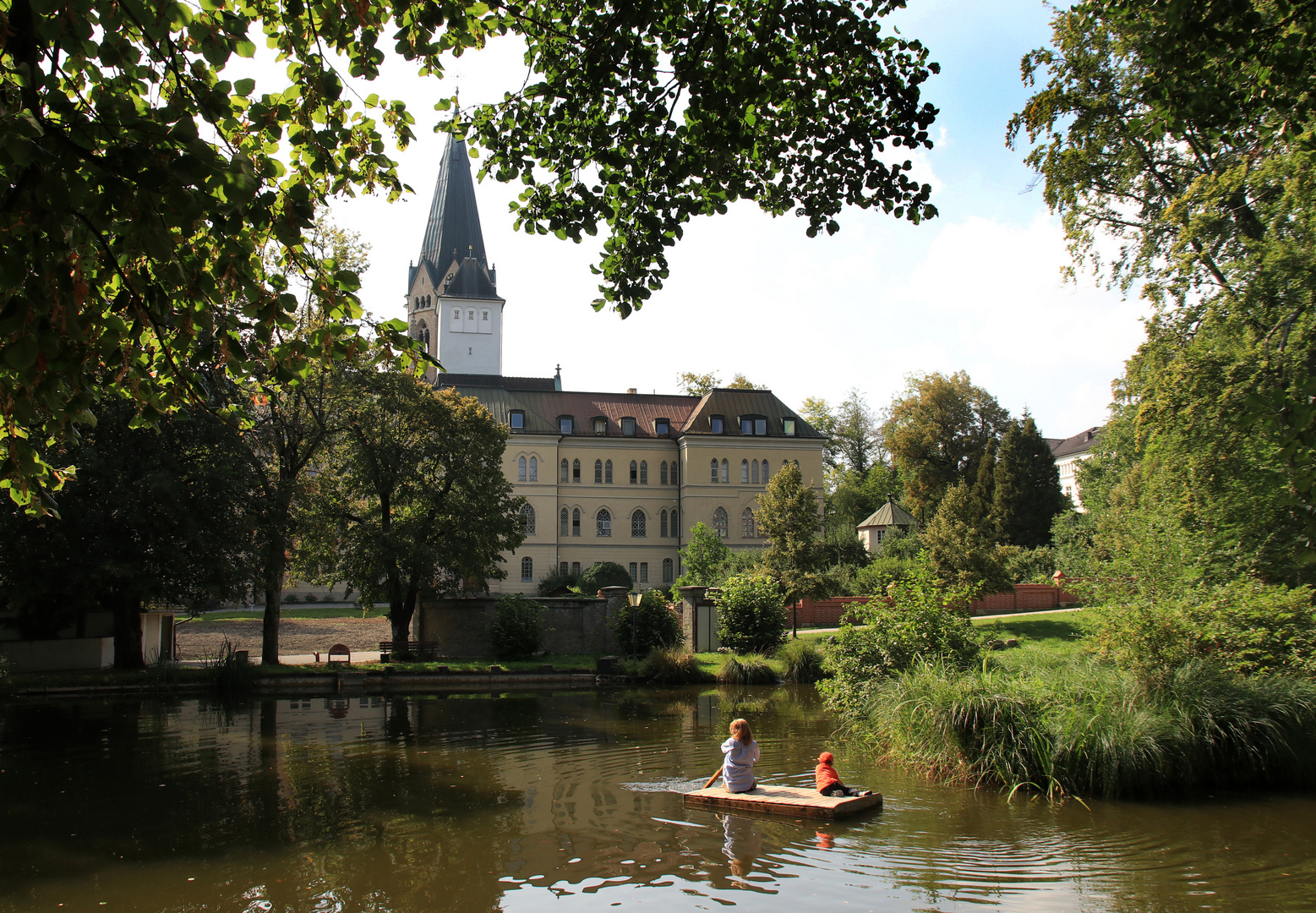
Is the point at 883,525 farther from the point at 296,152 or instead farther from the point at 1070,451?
the point at 1070,451

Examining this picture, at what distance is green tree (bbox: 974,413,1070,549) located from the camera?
183ft

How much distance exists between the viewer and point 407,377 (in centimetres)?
2980

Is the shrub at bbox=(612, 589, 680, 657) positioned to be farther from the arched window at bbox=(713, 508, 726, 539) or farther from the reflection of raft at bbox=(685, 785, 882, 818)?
the arched window at bbox=(713, 508, 726, 539)

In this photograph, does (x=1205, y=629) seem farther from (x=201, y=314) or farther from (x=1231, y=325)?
(x=201, y=314)

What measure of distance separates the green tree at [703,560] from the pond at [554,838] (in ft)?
78.1

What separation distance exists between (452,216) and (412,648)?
172ft

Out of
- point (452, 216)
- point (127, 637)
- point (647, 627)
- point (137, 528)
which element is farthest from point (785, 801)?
point (452, 216)

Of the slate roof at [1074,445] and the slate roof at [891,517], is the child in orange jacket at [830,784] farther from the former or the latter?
the slate roof at [1074,445]

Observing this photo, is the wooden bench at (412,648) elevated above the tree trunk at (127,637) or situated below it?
below

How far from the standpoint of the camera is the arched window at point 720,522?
59.4 meters

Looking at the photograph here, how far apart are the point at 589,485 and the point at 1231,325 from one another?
1751 inches

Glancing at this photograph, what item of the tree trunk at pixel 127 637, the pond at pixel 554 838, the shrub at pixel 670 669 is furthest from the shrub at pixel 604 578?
the pond at pixel 554 838

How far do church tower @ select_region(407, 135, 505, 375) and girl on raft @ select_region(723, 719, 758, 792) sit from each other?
65573 millimetres

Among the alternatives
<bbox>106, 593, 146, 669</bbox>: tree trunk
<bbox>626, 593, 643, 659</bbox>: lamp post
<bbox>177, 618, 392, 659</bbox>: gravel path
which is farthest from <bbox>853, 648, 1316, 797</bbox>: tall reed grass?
<bbox>177, 618, 392, 659</bbox>: gravel path
